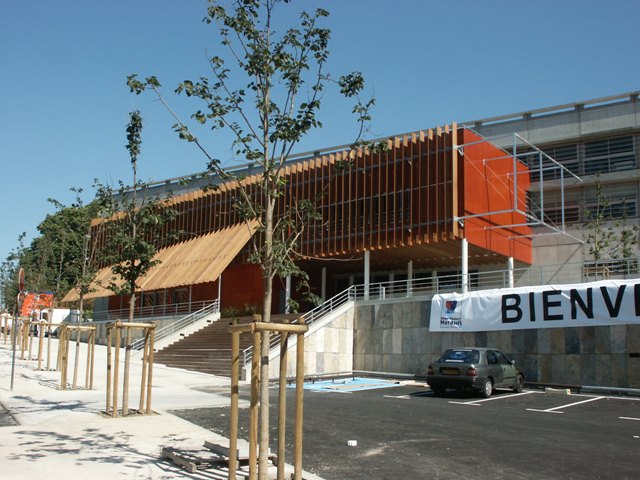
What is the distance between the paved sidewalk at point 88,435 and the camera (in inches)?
305

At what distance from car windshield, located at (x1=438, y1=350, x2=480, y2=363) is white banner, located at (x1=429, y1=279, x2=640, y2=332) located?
4.44 metres

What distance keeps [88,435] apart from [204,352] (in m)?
19.1

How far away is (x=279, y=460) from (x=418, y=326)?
2008 cm

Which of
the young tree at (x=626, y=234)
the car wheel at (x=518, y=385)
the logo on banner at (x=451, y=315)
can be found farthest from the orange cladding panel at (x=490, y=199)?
the car wheel at (x=518, y=385)

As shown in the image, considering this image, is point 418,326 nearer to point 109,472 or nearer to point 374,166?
point 374,166

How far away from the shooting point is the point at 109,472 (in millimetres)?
7613

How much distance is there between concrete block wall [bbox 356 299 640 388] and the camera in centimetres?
2070

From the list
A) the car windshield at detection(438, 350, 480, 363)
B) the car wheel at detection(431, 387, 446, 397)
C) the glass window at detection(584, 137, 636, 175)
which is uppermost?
the glass window at detection(584, 137, 636, 175)

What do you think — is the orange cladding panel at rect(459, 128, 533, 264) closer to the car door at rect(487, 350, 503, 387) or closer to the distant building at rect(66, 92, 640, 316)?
the distant building at rect(66, 92, 640, 316)

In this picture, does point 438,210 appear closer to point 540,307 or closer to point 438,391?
point 540,307

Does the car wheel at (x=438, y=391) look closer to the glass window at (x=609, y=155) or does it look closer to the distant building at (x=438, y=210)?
the distant building at (x=438, y=210)

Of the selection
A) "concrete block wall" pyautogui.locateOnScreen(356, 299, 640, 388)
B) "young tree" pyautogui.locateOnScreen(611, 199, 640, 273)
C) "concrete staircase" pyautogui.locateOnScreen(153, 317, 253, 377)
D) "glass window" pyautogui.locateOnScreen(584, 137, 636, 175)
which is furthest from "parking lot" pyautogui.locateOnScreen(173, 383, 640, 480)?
"glass window" pyautogui.locateOnScreen(584, 137, 636, 175)

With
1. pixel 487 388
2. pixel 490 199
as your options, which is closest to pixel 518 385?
pixel 487 388

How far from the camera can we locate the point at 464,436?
1098cm
